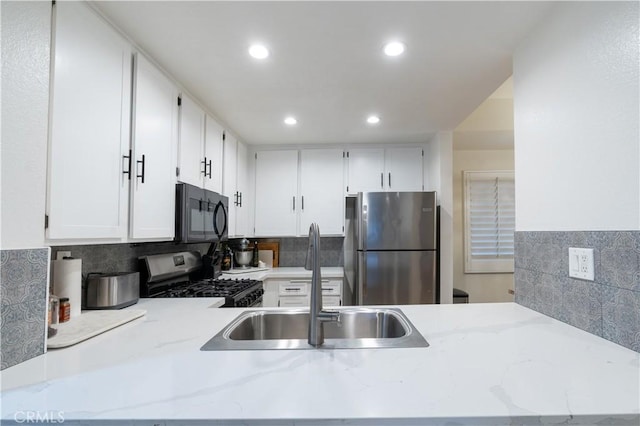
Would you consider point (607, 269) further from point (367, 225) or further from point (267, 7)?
point (367, 225)

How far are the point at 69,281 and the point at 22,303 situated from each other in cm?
51

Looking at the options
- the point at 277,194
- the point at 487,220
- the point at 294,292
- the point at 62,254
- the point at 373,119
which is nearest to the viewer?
the point at 62,254

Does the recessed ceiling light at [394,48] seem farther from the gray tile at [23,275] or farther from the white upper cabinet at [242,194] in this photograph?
the white upper cabinet at [242,194]

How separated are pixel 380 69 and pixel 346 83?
0.27 m

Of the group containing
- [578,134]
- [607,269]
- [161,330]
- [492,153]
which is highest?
[492,153]

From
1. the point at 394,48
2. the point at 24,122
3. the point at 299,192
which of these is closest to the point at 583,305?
the point at 394,48

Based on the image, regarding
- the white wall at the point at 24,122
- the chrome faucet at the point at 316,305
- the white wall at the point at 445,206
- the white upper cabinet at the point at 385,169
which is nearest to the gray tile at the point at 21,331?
the white wall at the point at 24,122

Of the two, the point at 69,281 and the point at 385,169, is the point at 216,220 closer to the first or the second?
the point at 69,281

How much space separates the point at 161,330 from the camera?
1.17m

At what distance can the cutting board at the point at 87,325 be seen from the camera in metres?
1.00

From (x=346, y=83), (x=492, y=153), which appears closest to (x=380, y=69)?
(x=346, y=83)

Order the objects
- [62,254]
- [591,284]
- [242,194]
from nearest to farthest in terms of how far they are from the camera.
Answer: [591,284]
[62,254]
[242,194]

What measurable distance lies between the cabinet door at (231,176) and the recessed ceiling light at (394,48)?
171 cm

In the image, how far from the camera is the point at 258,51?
1.65m
